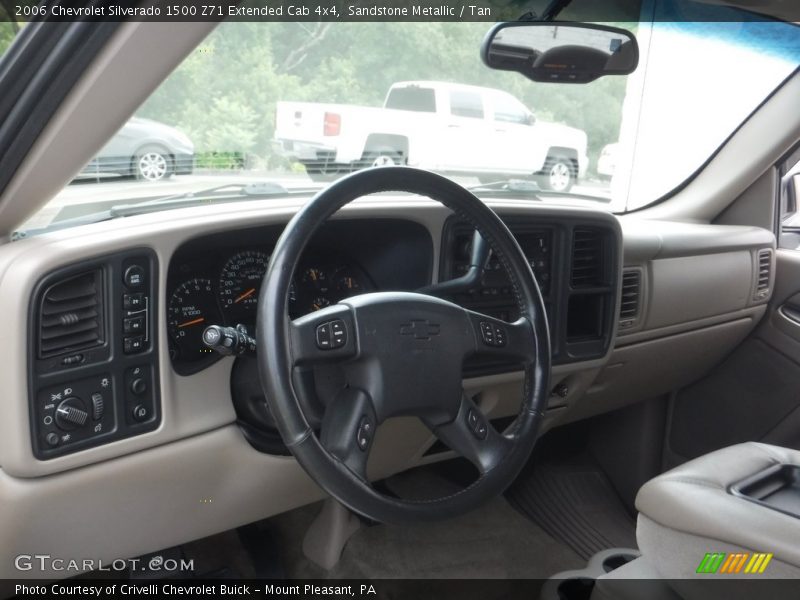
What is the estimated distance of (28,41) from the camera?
46.8 inches

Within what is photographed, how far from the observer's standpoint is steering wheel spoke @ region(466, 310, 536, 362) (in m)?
1.58

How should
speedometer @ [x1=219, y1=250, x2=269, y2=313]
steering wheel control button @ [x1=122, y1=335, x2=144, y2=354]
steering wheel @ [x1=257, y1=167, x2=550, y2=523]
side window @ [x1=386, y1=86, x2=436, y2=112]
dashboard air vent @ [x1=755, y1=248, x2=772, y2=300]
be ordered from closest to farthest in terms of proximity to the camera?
steering wheel @ [x1=257, y1=167, x2=550, y2=523]
steering wheel control button @ [x1=122, y1=335, x2=144, y2=354]
speedometer @ [x1=219, y1=250, x2=269, y2=313]
side window @ [x1=386, y1=86, x2=436, y2=112]
dashboard air vent @ [x1=755, y1=248, x2=772, y2=300]

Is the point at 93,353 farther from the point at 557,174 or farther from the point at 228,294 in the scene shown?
the point at 557,174

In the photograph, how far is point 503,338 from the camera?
1.62m

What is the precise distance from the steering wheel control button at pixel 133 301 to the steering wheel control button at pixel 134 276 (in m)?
0.02

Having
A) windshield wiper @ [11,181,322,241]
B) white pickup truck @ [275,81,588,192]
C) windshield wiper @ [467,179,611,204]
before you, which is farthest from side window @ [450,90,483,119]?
windshield wiper @ [11,181,322,241]

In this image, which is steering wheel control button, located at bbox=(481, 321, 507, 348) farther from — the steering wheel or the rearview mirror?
the rearview mirror

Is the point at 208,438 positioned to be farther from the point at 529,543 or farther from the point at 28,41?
the point at 529,543

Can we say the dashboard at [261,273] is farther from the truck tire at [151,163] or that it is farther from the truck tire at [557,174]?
the truck tire at [557,174]

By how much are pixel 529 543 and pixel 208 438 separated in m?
1.39

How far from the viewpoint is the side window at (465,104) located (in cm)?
265

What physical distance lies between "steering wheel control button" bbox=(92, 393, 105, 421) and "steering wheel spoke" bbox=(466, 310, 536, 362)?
73cm

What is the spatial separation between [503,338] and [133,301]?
0.74 metres

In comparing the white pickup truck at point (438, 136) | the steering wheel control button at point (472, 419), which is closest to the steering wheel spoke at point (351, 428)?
the steering wheel control button at point (472, 419)
